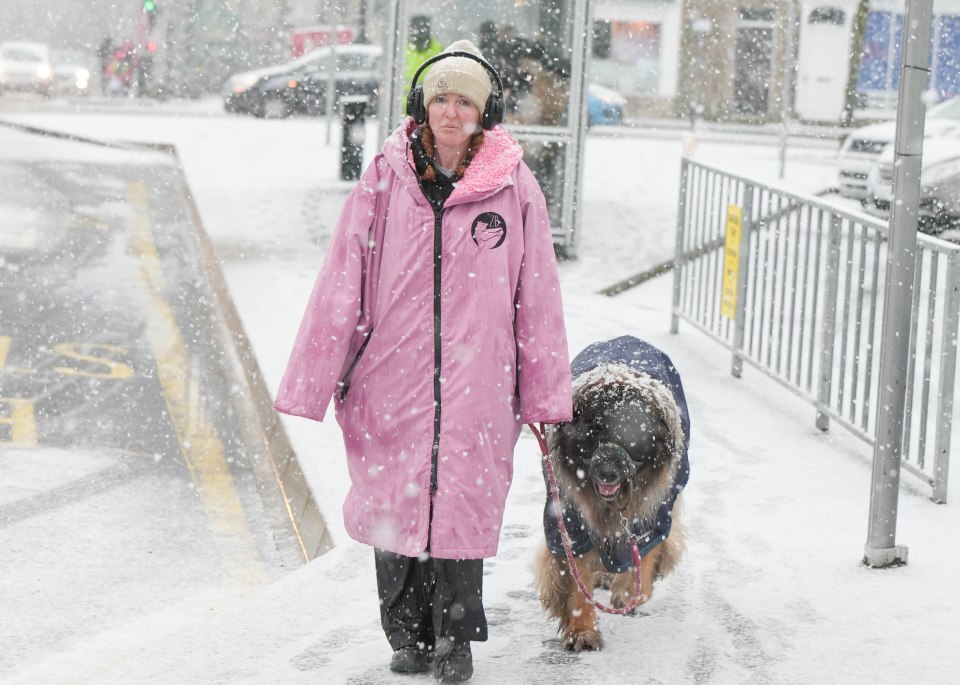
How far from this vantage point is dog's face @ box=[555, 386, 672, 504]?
12.9 ft

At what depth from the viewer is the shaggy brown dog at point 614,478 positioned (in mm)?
3984

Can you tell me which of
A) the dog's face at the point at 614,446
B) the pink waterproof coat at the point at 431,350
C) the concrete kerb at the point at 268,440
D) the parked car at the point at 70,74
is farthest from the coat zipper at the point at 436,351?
the parked car at the point at 70,74

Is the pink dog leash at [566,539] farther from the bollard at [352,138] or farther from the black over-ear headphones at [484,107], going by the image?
the bollard at [352,138]

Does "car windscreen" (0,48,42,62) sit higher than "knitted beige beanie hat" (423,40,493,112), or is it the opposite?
"car windscreen" (0,48,42,62)

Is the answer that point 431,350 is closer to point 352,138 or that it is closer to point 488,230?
point 488,230

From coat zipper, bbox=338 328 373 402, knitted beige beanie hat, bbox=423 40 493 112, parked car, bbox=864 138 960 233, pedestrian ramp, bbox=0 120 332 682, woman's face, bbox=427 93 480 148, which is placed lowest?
pedestrian ramp, bbox=0 120 332 682

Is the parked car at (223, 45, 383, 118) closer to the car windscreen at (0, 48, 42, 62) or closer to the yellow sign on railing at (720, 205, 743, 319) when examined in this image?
the car windscreen at (0, 48, 42, 62)

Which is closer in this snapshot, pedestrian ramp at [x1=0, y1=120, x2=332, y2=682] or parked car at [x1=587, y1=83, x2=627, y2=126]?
pedestrian ramp at [x1=0, y1=120, x2=332, y2=682]

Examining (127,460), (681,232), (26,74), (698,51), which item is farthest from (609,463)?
(26,74)

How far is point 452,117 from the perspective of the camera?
3947 mm

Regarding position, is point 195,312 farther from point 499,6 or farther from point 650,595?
point 650,595

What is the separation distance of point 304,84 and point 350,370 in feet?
89.8

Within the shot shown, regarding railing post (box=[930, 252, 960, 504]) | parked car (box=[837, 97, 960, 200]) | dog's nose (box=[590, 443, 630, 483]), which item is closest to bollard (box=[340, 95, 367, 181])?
parked car (box=[837, 97, 960, 200])

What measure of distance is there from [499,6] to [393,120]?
6.19ft
